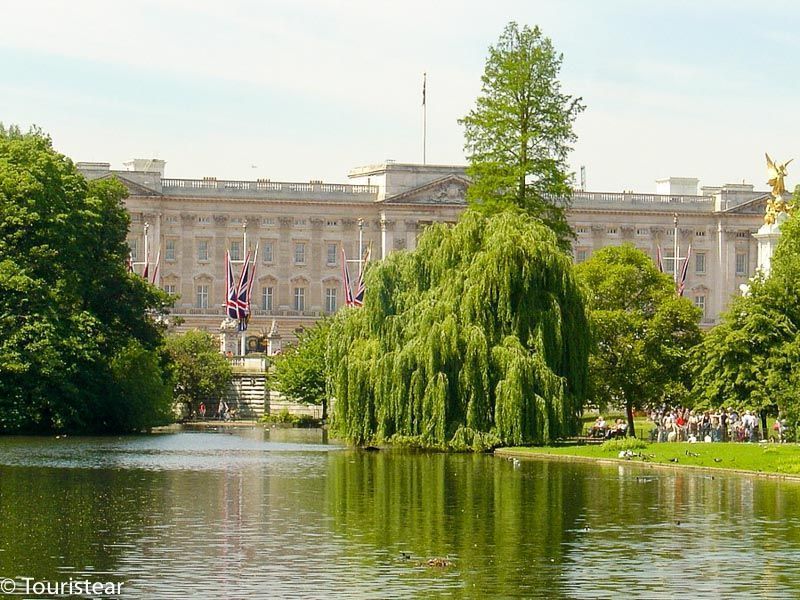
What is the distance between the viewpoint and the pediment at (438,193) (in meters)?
142

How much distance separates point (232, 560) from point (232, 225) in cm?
11547

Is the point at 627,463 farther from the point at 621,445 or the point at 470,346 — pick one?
the point at 470,346

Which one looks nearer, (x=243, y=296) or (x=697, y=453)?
(x=697, y=453)

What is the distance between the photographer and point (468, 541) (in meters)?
29.0

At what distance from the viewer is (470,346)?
5266cm

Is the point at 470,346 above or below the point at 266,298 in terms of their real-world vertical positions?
below

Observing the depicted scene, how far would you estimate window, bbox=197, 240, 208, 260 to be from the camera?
141 m

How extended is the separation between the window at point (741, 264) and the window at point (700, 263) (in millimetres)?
2607

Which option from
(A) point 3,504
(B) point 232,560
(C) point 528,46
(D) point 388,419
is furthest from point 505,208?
(B) point 232,560

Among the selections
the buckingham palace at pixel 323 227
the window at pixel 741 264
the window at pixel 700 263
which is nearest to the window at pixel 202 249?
the buckingham palace at pixel 323 227

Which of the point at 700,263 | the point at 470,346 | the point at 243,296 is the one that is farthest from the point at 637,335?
the point at 700,263

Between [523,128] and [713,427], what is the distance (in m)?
13.6

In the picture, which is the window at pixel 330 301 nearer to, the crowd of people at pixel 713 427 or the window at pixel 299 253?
the window at pixel 299 253

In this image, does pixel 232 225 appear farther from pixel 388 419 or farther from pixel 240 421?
pixel 388 419
